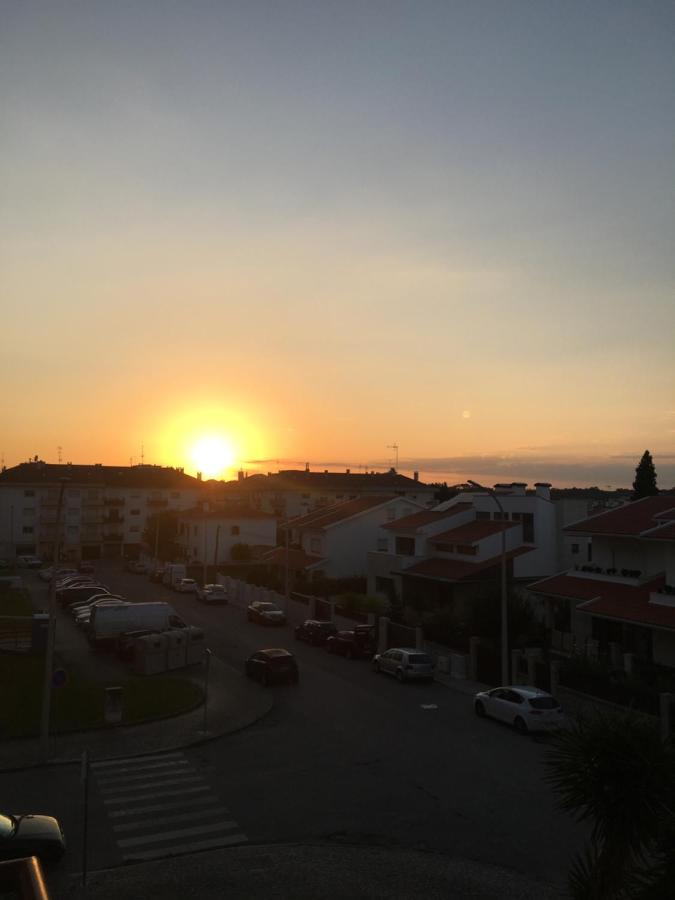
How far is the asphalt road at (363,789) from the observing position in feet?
49.1

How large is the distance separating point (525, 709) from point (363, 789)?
26.1ft

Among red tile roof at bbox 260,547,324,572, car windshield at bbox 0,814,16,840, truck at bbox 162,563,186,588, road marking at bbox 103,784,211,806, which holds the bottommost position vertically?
road marking at bbox 103,784,211,806

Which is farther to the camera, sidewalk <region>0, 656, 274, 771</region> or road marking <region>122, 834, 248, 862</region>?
sidewalk <region>0, 656, 274, 771</region>

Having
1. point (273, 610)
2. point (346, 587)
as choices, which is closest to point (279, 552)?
point (346, 587)

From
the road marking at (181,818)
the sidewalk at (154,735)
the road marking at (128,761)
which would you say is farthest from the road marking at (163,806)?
the sidewalk at (154,735)

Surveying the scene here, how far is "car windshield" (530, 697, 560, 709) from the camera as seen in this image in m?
24.0

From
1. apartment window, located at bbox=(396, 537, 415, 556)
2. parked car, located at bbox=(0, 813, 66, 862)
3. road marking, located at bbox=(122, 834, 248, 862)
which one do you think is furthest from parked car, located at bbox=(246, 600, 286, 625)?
parked car, located at bbox=(0, 813, 66, 862)

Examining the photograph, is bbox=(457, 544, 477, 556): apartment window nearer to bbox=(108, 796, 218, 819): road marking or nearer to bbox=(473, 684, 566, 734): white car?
bbox=(473, 684, 566, 734): white car

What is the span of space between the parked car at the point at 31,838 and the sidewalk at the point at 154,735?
6.26 m

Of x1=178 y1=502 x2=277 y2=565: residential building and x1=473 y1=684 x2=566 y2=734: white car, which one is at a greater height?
x1=178 y1=502 x2=277 y2=565: residential building

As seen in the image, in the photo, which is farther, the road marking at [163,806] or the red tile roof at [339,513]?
the red tile roof at [339,513]

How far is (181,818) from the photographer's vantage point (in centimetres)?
1609

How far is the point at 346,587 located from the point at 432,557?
9.79 meters

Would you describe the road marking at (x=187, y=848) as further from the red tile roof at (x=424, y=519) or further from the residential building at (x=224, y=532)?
the residential building at (x=224, y=532)
